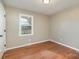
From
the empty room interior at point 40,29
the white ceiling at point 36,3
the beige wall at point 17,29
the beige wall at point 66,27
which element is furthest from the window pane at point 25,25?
the beige wall at point 66,27

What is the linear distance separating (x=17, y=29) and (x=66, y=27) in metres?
2.49

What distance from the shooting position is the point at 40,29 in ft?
15.3

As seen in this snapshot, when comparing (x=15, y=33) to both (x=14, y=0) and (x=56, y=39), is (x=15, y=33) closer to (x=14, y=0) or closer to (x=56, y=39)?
Answer: (x=14, y=0)

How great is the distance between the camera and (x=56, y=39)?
4727 millimetres

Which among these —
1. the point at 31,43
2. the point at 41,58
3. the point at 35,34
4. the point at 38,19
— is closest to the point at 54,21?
the point at 38,19

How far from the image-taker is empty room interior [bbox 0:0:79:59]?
3016mm

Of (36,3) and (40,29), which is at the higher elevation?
(36,3)

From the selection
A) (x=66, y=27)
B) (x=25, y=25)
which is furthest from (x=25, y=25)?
(x=66, y=27)

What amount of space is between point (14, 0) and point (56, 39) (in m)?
3.23

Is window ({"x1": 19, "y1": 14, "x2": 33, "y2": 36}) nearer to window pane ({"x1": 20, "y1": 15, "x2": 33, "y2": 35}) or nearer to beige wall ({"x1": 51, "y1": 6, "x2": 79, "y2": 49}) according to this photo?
window pane ({"x1": 20, "y1": 15, "x2": 33, "y2": 35})

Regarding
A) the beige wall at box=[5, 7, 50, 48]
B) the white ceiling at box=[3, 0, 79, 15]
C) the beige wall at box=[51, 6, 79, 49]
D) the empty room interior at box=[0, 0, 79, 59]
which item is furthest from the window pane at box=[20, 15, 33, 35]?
the beige wall at box=[51, 6, 79, 49]

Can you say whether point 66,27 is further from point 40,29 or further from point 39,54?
point 39,54

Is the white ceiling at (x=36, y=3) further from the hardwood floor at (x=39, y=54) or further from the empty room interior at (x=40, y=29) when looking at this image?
the hardwood floor at (x=39, y=54)

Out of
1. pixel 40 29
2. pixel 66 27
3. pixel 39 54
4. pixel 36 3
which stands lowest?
pixel 39 54
